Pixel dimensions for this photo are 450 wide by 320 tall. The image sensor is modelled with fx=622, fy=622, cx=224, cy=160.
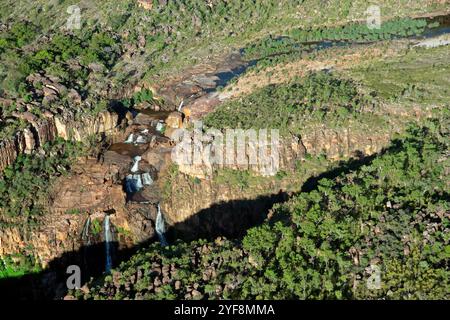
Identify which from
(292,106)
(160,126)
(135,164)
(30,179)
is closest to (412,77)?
(292,106)

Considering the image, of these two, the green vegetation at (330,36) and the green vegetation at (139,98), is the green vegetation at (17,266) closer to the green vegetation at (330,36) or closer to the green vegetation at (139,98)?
the green vegetation at (139,98)

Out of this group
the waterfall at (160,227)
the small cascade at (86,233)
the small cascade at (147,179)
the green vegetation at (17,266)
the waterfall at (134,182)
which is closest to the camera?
the green vegetation at (17,266)

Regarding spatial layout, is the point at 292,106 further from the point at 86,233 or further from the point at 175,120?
the point at 86,233

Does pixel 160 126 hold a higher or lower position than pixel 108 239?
higher

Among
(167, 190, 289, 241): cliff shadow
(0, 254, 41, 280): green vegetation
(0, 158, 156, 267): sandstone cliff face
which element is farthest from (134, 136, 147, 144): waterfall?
(0, 254, 41, 280): green vegetation

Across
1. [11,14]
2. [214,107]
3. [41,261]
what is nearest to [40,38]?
[11,14]

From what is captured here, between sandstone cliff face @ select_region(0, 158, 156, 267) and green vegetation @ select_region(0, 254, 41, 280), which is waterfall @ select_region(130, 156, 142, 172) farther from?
green vegetation @ select_region(0, 254, 41, 280)

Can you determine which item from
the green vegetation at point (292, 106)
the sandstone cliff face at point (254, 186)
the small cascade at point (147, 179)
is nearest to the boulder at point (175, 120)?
the green vegetation at point (292, 106)
